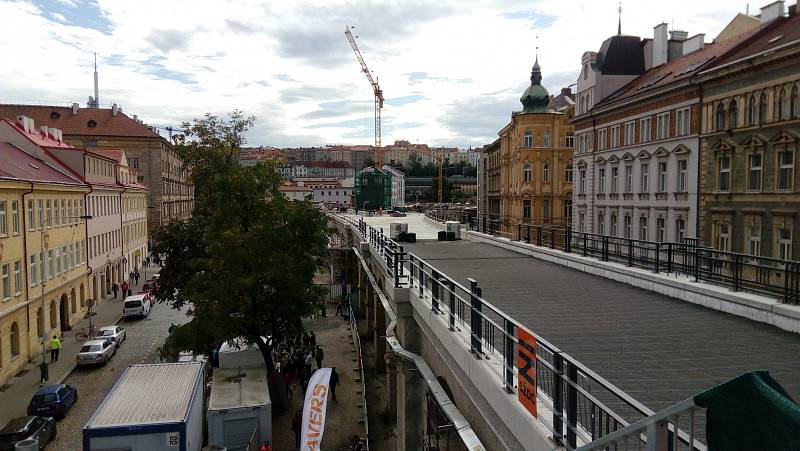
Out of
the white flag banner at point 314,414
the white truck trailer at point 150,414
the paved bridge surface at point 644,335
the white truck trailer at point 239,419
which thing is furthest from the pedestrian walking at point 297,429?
the paved bridge surface at point 644,335

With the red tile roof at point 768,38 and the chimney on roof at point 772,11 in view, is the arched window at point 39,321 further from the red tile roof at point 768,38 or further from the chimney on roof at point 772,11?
the chimney on roof at point 772,11

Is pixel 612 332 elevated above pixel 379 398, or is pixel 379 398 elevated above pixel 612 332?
pixel 612 332

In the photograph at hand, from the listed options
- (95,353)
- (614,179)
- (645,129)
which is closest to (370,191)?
(614,179)

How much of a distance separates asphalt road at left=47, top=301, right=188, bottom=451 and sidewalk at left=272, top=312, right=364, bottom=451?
20.8ft

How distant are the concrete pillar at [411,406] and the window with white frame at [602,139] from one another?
32407mm

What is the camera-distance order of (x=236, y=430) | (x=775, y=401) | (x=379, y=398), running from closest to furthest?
(x=775, y=401)
(x=236, y=430)
(x=379, y=398)

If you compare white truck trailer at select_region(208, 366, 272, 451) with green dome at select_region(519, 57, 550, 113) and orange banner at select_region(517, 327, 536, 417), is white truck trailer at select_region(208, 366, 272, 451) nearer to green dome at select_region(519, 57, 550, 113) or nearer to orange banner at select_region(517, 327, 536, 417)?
orange banner at select_region(517, 327, 536, 417)

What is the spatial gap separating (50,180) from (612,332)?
31.4m

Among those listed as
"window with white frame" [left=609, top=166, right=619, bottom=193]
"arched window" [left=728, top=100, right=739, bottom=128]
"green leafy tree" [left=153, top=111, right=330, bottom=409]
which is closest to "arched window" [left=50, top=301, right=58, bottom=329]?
"green leafy tree" [left=153, top=111, right=330, bottom=409]

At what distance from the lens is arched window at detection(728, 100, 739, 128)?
93.0 ft

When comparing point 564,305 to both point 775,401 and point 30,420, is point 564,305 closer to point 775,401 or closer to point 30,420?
point 775,401

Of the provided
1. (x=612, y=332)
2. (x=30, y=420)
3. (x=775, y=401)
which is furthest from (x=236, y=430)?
(x=775, y=401)

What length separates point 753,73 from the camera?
26938 millimetres

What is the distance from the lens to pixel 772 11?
30.9 m
